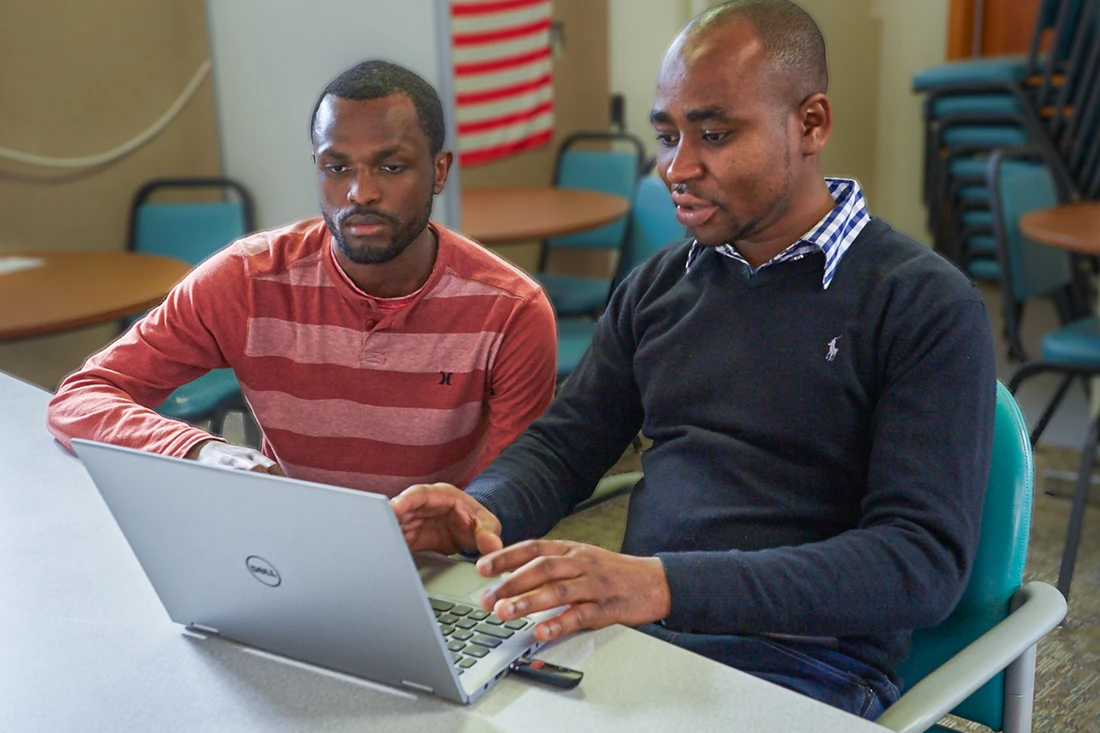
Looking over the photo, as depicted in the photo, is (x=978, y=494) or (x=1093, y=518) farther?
(x=1093, y=518)

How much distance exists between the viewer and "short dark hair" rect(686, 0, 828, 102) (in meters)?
1.20

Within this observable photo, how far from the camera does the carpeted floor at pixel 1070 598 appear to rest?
1.38 metres

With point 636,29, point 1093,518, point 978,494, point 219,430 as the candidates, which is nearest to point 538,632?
point 978,494

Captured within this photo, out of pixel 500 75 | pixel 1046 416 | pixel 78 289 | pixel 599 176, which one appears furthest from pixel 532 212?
pixel 1046 416

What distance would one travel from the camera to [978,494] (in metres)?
1.09

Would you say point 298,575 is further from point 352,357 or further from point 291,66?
point 291,66

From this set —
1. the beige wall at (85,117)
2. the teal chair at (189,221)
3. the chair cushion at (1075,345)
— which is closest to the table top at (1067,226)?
the chair cushion at (1075,345)

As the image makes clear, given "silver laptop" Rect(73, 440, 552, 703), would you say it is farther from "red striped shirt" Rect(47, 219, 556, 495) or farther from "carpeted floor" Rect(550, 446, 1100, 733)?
"red striped shirt" Rect(47, 219, 556, 495)

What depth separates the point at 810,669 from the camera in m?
1.11

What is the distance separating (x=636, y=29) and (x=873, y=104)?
5.99 feet

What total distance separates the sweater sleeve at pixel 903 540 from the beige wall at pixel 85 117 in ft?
9.86

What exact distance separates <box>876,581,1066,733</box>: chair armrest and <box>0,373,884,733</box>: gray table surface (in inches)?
6.1

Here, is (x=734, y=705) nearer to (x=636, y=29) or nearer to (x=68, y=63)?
(x=68, y=63)

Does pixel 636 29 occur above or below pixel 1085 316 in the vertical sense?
above
